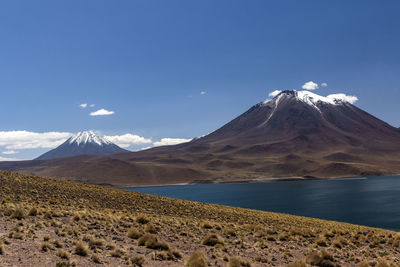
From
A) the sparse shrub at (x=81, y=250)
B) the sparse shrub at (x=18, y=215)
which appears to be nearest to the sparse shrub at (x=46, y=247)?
the sparse shrub at (x=81, y=250)

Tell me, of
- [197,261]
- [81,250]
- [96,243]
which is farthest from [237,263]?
[81,250]

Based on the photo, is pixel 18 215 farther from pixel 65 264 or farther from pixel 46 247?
pixel 65 264

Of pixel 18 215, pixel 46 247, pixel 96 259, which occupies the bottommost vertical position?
pixel 96 259

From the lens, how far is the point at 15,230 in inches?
583

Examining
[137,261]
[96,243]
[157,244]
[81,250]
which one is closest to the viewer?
[137,261]

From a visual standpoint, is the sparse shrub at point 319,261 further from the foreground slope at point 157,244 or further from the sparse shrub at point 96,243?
the sparse shrub at point 96,243

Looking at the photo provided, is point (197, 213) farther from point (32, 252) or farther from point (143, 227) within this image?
point (32, 252)

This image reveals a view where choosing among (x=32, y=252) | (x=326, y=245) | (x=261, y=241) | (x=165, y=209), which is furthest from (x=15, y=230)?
(x=165, y=209)

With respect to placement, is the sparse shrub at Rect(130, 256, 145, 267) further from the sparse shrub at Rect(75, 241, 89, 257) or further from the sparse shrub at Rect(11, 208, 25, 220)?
the sparse shrub at Rect(11, 208, 25, 220)

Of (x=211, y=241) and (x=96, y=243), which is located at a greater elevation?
(x=96, y=243)

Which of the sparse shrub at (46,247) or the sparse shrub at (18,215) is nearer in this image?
the sparse shrub at (46,247)

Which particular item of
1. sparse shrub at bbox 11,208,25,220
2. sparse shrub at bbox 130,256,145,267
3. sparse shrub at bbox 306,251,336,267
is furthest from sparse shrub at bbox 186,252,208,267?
sparse shrub at bbox 11,208,25,220

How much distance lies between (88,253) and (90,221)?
7.00 metres

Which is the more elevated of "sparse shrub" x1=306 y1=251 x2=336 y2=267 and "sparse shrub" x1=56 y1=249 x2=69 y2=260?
Result: "sparse shrub" x1=56 y1=249 x2=69 y2=260
